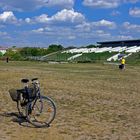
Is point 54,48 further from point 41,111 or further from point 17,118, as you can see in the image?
point 41,111

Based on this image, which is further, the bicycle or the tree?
the tree

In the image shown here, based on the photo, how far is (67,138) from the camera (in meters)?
9.52

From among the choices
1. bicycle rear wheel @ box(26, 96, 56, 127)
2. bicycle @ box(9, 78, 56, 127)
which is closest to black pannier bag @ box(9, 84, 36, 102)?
bicycle @ box(9, 78, 56, 127)

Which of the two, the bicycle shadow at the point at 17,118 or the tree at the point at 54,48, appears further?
the tree at the point at 54,48

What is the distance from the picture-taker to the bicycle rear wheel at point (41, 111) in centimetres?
1069

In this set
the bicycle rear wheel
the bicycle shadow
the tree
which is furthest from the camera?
the tree

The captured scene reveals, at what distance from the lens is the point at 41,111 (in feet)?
36.2

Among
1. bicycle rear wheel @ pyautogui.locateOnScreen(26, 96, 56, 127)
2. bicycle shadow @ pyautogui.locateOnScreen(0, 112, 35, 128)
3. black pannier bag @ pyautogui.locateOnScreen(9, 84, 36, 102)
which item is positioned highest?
black pannier bag @ pyautogui.locateOnScreen(9, 84, 36, 102)

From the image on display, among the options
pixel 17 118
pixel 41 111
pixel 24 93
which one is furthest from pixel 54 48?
pixel 24 93

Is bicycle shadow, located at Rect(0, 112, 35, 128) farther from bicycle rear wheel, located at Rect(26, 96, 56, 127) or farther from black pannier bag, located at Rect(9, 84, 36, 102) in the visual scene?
black pannier bag, located at Rect(9, 84, 36, 102)

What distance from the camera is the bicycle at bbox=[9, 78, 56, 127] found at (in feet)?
35.1

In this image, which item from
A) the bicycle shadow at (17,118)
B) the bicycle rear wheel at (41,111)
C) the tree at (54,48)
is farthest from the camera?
the tree at (54,48)

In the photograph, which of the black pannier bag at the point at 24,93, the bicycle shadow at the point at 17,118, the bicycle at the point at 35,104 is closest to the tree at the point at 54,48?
the bicycle shadow at the point at 17,118

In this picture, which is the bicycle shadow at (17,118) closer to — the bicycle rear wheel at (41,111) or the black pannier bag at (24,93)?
the bicycle rear wheel at (41,111)
